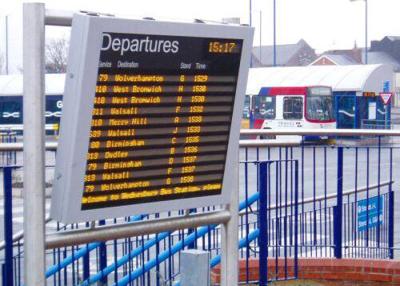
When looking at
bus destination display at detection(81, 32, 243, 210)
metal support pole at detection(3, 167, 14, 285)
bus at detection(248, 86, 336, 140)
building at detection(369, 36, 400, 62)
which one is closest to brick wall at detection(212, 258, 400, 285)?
metal support pole at detection(3, 167, 14, 285)

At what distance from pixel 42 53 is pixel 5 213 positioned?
54.2 inches

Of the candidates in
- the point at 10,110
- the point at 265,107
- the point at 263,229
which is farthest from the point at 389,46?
the point at 263,229

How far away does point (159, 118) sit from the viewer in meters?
4.60

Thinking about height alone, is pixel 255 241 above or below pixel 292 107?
below

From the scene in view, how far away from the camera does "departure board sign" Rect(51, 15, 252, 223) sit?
4.27m

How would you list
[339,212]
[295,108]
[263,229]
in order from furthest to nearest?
[295,108]
[339,212]
[263,229]

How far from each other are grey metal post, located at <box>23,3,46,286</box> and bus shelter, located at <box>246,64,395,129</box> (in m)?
41.5

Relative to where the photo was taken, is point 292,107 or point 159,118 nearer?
point 159,118

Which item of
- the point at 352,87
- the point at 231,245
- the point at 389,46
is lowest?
the point at 231,245

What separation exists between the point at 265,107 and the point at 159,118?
1630 inches

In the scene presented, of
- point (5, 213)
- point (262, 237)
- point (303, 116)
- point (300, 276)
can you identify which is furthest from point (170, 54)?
point (303, 116)

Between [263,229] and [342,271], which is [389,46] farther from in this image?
[263,229]

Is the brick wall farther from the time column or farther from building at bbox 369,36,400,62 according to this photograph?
building at bbox 369,36,400,62

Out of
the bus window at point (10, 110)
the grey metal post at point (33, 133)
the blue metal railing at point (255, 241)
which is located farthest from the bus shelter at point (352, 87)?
the grey metal post at point (33, 133)
